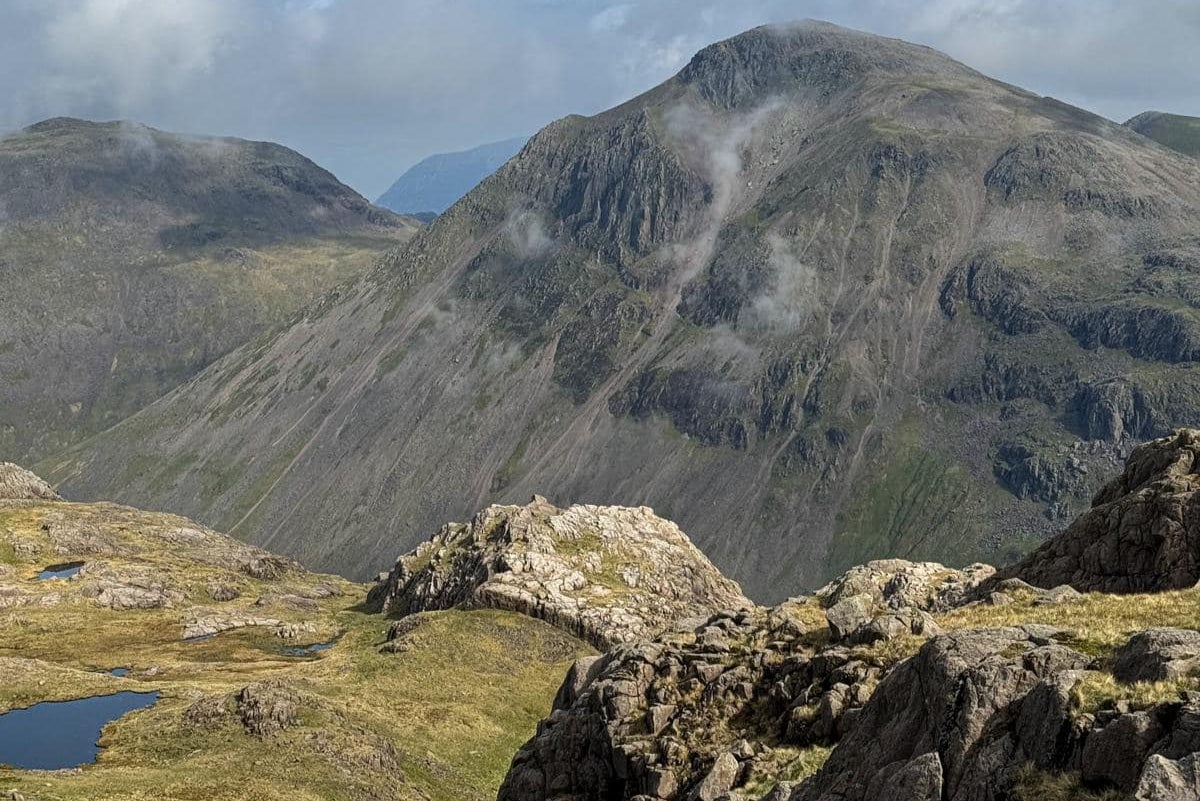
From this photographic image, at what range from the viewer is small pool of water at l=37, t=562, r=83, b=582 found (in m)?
169

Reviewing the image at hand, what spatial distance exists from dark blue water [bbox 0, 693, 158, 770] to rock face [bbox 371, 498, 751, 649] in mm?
51695

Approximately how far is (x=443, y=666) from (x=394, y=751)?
35335 millimetres

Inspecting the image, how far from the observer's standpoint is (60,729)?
308ft

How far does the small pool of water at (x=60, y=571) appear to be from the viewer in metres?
169

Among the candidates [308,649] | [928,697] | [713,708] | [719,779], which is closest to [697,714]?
[713,708]

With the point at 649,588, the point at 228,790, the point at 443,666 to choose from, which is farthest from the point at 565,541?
the point at 228,790

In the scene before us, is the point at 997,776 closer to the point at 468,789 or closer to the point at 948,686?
the point at 948,686

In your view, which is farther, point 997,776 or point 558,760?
point 558,760

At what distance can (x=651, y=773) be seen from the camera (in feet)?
150

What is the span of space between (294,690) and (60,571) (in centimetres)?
10688

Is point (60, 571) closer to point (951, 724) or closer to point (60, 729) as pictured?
point (60, 729)

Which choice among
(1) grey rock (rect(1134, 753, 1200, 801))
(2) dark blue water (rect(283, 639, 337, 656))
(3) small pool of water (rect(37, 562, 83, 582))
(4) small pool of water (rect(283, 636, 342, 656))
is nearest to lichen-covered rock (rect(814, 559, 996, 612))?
(1) grey rock (rect(1134, 753, 1200, 801))

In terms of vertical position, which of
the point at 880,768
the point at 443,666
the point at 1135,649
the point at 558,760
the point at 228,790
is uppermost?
the point at 1135,649

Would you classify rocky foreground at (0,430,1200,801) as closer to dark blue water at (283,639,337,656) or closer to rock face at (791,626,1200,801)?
rock face at (791,626,1200,801)
